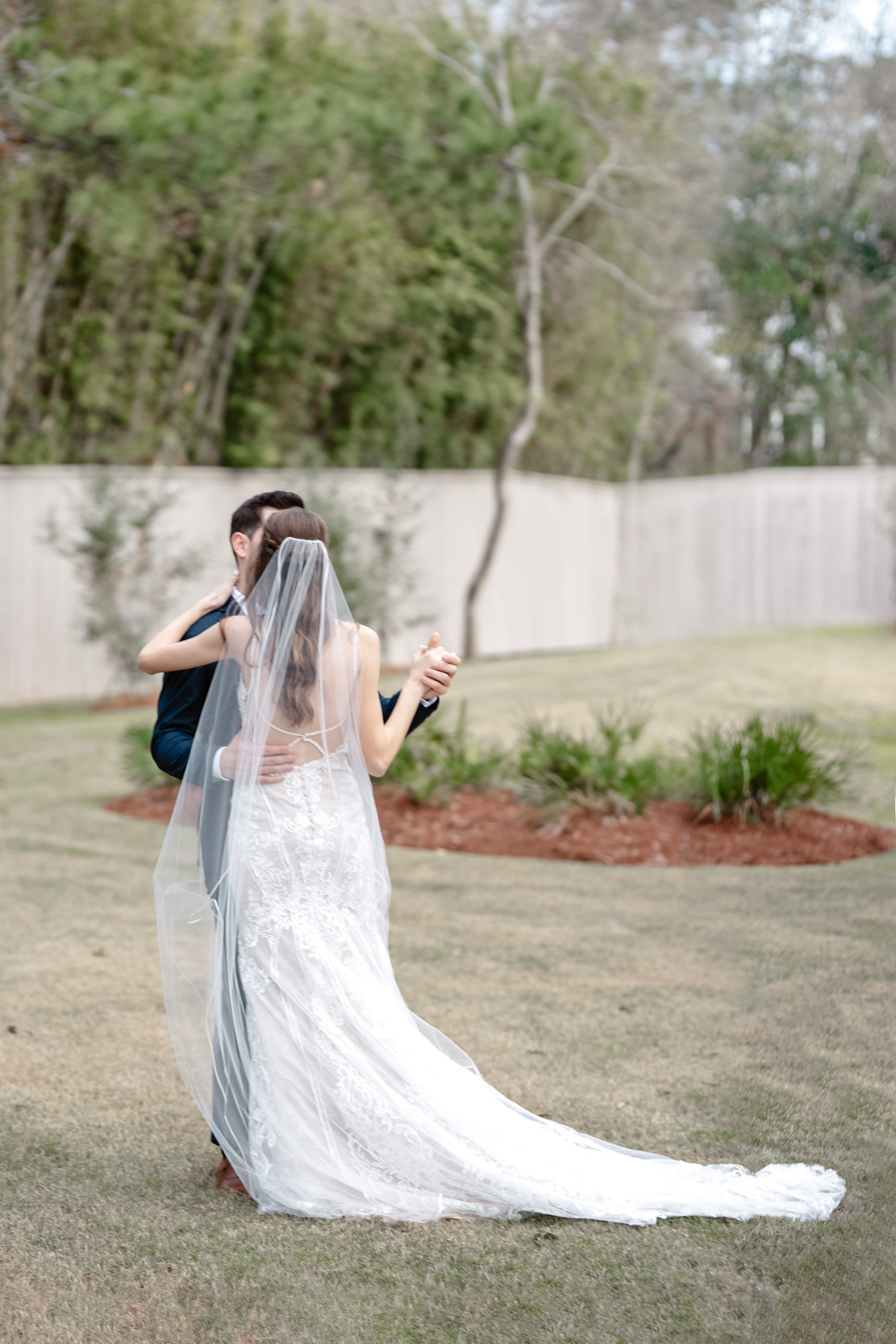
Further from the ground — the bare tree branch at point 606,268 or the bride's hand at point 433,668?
the bare tree branch at point 606,268

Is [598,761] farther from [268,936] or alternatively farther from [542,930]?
[268,936]

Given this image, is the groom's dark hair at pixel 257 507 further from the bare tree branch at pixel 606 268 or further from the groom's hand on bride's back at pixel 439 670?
the bare tree branch at pixel 606 268

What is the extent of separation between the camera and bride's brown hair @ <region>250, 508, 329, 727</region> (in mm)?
3057

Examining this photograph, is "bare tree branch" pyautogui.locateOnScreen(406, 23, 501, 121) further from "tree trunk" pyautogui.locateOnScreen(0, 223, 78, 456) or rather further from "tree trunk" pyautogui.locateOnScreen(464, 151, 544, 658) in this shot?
"tree trunk" pyautogui.locateOnScreen(0, 223, 78, 456)

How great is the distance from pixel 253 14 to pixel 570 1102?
16.8m

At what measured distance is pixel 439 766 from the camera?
8.26 metres

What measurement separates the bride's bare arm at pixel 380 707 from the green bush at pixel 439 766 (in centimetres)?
467

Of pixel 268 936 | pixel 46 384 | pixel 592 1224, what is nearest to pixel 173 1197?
pixel 268 936

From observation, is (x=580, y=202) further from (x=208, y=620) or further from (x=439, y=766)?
(x=208, y=620)

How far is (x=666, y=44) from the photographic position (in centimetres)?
2048

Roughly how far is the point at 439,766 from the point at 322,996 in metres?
5.25

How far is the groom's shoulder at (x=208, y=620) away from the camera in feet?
10.9

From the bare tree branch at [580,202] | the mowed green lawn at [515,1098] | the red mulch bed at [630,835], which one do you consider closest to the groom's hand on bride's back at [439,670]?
the mowed green lawn at [515,1098]

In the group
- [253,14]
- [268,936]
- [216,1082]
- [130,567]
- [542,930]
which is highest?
[253,14]
